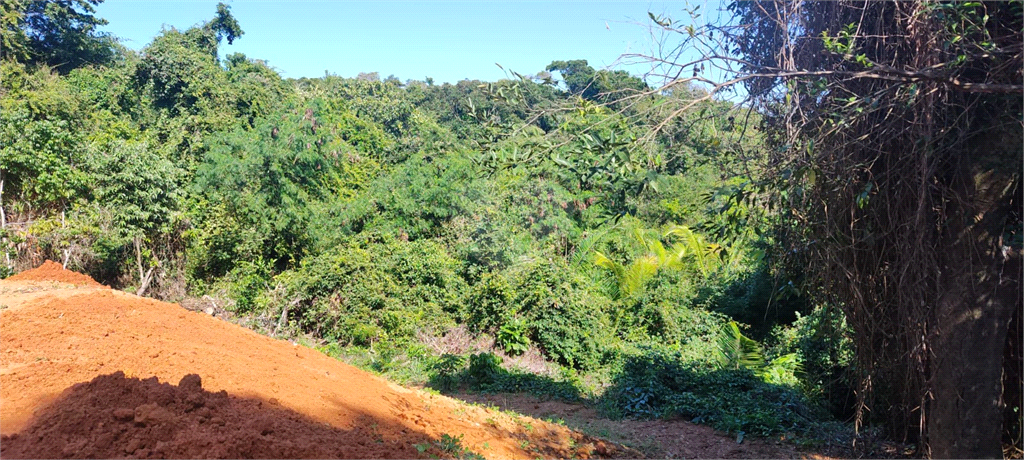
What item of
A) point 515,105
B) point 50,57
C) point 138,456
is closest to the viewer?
point 138,456

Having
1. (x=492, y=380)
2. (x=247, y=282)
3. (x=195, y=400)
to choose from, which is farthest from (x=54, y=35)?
(x=195, y=400)

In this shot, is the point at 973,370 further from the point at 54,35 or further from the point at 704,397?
the point at 54,35

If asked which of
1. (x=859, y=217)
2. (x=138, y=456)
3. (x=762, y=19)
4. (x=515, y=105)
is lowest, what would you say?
(x=138, y=456)

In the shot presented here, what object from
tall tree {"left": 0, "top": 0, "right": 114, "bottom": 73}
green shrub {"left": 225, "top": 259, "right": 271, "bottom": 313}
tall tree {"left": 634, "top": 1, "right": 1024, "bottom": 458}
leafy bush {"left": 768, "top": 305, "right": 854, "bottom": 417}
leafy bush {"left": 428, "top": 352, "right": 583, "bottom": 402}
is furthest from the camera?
tall tree {"left": 0, "top": 0, "right": 114, "bottom": 73}

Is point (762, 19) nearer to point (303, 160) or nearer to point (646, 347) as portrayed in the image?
point (646, 347)

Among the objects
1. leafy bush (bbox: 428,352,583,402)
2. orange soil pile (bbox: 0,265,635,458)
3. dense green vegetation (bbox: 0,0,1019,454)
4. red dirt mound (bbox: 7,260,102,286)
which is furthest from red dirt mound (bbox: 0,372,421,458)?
red dirt mound (bbox: 7,260,102,286)

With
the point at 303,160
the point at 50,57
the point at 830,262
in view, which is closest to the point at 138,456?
the point at 830,262

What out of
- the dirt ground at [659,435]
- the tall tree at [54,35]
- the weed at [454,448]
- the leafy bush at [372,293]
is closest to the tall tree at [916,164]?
the dirt ground at [659,435]

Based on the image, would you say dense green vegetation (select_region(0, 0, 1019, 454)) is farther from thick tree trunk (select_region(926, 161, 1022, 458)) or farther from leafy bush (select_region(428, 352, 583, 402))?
thick tree trunk (select_region(926, 161, 1022, 458))

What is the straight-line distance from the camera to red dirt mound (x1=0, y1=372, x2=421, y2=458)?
3416 mm

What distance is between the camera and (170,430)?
3604mm

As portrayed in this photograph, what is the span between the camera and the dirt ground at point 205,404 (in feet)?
11.7

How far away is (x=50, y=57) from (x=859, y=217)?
2501 centimetres

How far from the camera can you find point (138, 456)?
3.38m
